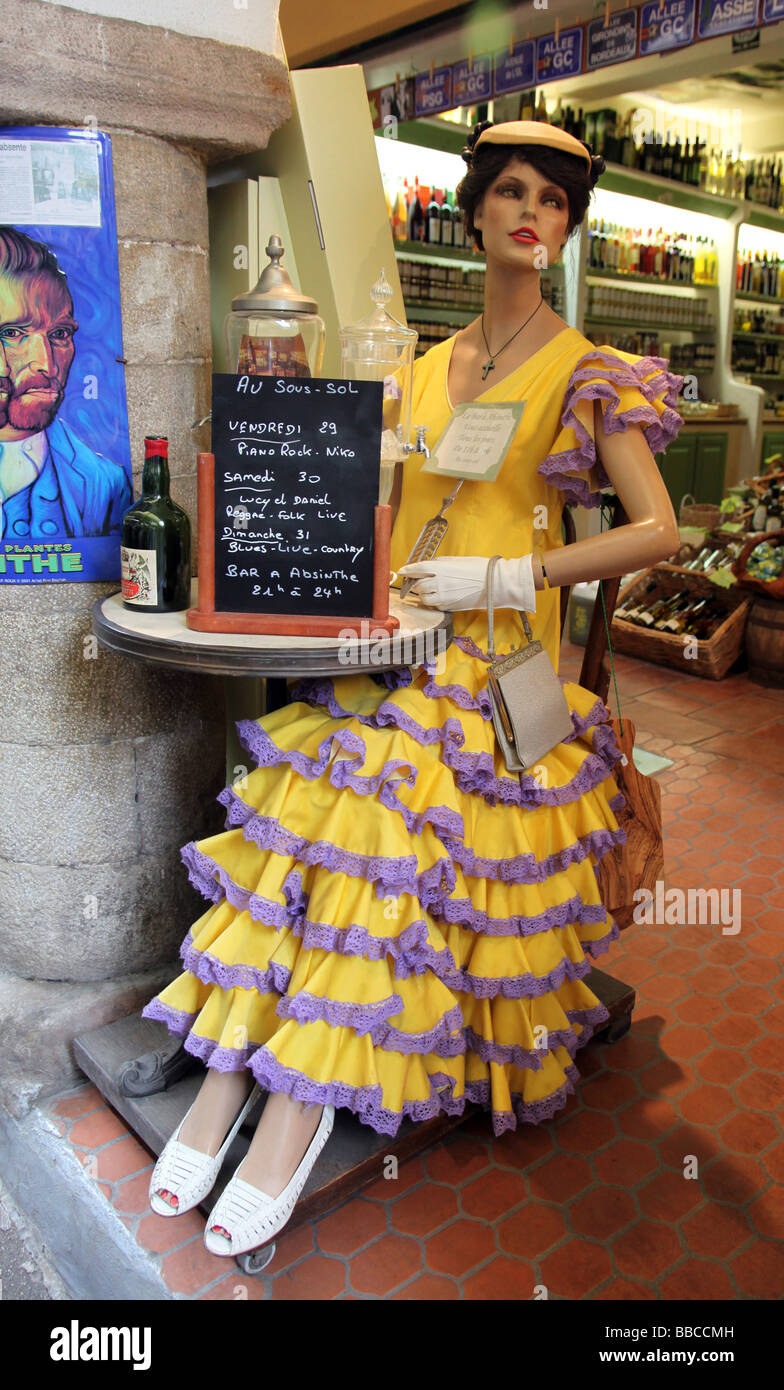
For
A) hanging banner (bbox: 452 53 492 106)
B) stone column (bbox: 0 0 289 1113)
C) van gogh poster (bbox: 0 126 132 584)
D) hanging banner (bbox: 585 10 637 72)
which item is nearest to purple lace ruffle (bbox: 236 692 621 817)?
stone column (bbox: 0 0 289 1113)

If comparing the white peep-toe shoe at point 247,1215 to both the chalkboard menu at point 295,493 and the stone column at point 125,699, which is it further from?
the chalkboard menu at point 295,493

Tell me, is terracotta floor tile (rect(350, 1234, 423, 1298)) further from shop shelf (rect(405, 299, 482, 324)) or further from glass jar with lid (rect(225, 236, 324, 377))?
shop shelf (rect(405, 299, 482, 324))

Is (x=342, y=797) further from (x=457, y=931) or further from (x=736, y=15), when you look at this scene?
(x=736, y=15)

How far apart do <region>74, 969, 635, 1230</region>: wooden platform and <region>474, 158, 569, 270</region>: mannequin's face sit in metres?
1.56

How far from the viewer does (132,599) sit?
1726 millimetres

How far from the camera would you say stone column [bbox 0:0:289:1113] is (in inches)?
71.6

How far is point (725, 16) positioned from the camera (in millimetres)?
4094

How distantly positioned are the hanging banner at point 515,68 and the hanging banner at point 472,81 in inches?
1.9

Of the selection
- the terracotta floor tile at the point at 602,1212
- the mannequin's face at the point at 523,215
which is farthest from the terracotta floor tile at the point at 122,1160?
the mannequin's face at the point at 523,215

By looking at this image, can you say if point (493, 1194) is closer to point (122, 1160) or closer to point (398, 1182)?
point (398, 1182)

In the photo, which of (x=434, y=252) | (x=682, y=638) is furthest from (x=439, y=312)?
(x=682, y=638)

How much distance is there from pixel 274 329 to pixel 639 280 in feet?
21.0
